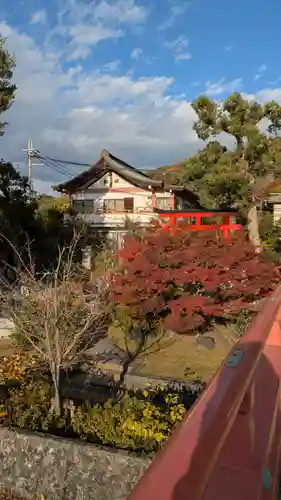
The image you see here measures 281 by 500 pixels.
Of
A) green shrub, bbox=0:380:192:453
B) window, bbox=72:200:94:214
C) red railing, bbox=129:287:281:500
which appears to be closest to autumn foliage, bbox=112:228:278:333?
green shrub, bbox=0:380:192:453

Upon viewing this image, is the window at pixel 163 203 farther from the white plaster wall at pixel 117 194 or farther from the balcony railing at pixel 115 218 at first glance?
the balcony railing at pixel 115 218

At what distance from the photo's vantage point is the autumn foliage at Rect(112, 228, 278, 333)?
9469 mm

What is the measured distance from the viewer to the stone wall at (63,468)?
139 inches

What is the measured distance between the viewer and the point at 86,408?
4734 millimetres

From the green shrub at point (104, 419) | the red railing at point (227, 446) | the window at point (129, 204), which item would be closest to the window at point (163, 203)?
the window at point (129, 204)

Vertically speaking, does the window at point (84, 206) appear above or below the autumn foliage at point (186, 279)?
above

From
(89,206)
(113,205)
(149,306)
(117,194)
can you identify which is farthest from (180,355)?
(89,206)

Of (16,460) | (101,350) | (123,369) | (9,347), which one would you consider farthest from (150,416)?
(9,347)

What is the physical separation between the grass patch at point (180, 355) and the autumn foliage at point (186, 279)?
1.74ft

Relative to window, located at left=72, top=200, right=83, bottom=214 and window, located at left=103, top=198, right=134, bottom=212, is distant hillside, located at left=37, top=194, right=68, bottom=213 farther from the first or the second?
window, located at left=103, top=198, right=134, bottom=212

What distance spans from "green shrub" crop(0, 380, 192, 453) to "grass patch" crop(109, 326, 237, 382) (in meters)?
3.55

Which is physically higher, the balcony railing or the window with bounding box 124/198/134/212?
the window with bounding box 124/198/134/212

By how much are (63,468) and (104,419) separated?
709 millimetres

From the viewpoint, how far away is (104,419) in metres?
4.32
